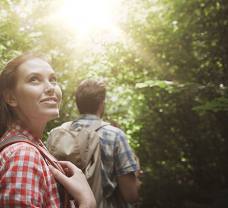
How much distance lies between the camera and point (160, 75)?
932 centimetres

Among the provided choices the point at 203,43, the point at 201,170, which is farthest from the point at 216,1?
the point at 201,170

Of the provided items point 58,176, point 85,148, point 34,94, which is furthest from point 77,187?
point 85,148

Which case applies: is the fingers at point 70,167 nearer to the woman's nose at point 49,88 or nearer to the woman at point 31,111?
the woman at point 31,111

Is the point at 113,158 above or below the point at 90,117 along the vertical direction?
below

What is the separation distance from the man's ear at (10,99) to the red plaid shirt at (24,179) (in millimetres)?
312

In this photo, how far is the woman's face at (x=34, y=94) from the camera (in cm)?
173

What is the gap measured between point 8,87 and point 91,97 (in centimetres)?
172

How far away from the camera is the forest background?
7156 mm

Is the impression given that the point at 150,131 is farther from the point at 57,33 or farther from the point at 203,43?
the point at 57,33

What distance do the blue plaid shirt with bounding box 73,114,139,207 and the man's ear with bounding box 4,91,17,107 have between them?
161 centimetres

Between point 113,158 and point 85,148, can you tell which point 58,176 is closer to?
point 85,148

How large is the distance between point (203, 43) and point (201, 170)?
143 inches

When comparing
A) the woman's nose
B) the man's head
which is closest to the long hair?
the woman's nose

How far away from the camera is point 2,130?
1.78 meters
